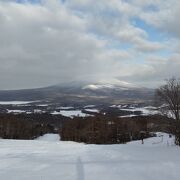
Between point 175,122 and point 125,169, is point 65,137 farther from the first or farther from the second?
point 125,169

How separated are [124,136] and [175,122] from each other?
75.6 m

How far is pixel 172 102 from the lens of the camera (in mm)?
50594

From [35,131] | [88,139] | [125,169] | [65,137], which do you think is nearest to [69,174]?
[125,169]

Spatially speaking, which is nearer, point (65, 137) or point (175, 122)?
point (175, 122)

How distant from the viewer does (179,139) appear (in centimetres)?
4978

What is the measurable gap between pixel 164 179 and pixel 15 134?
119103 mm

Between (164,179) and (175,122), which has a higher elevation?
(175,122)

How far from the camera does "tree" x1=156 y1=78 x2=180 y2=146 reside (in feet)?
164

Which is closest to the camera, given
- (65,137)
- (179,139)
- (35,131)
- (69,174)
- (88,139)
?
(69,174)

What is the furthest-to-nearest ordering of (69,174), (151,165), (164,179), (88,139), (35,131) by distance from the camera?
(35,131) < (88,139) < (151,165) < (69,174) < (164,179)

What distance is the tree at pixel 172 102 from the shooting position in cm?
4984

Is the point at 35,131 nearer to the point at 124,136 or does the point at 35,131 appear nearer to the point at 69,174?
the point at 124,136

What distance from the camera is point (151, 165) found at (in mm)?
25641

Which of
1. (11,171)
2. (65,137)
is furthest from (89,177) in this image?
(65,137)
